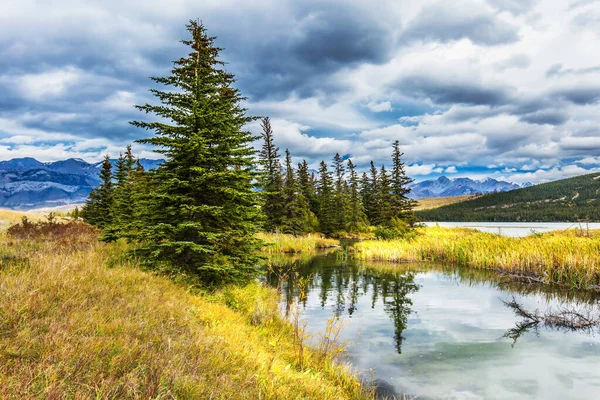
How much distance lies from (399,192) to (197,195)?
4508 centimetres

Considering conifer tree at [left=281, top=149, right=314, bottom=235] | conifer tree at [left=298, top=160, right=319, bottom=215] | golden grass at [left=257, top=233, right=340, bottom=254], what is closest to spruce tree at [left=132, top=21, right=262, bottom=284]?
golden grass at [left=257, top=233, right=340, bottom=254]

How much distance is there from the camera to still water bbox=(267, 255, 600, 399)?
7473 millimetres

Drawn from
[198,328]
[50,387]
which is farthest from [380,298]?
[50,387]

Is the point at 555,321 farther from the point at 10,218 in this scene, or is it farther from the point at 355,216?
the point at 355,216

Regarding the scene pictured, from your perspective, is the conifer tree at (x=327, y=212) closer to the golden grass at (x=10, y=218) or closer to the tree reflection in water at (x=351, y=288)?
the tree reflection in water at (x=351, y=288)

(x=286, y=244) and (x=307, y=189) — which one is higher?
(x=307, y=189)

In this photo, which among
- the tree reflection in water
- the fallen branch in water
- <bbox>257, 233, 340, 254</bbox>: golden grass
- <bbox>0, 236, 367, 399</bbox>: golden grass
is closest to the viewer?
<bbox>0, 236, 367, 399</bbox>: golden grass

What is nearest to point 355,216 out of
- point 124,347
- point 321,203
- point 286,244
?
point 321,203

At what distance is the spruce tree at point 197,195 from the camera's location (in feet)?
36.5

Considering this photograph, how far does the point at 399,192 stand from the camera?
53.0 m

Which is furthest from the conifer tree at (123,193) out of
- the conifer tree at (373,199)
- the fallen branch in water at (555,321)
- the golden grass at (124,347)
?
the conifer tree at (373,199)

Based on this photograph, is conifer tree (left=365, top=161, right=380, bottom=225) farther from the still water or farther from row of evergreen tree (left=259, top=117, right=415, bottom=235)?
the still water

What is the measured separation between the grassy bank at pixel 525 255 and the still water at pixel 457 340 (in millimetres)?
1920

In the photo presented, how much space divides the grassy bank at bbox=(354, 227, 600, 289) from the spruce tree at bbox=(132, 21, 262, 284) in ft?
51.1
